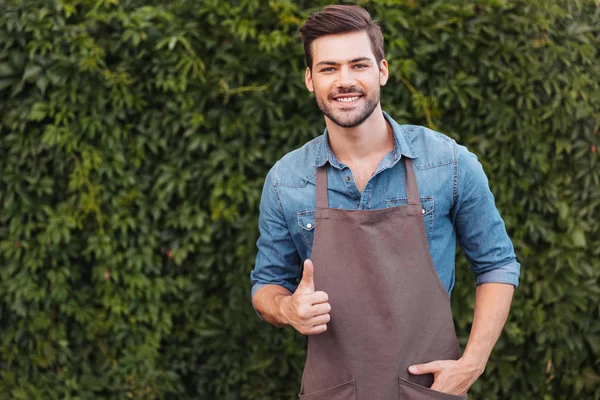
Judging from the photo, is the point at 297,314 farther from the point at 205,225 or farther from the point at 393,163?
the point at 205,225

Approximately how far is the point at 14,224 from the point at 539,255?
246 centimetres

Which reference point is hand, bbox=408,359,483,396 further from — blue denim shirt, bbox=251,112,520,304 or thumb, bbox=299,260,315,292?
thumb, bbox=299,260,315,292

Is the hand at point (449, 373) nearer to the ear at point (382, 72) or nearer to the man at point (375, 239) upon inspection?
the man at point (375, 239)

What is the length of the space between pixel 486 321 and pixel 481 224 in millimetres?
270

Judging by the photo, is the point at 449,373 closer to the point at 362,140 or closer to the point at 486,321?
the point at 486,321

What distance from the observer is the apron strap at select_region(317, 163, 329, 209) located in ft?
6.97

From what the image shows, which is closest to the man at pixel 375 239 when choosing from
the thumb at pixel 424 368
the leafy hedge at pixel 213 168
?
the thumb at pixel 424 368

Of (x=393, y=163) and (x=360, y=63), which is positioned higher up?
(x=360, y=63)

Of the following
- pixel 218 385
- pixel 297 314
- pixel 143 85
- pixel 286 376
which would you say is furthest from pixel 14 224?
pixel 297 314

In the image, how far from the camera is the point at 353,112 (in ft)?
6.78

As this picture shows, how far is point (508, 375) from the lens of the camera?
356 cm

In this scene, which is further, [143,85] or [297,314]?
[143,85]

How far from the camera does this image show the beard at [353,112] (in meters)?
2.07

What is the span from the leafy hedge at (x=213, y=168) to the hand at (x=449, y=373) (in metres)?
1.44
